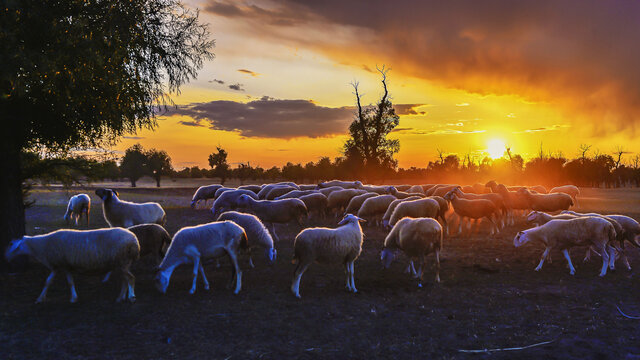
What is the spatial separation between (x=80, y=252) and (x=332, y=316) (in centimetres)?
547

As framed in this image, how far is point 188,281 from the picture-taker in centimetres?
985

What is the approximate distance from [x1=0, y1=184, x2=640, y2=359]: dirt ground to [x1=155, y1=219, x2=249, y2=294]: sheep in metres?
0.44

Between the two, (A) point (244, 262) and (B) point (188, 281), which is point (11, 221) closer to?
(B) point (188, 281)

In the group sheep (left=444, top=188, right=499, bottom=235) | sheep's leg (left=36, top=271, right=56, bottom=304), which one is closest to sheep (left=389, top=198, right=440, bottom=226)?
sheep (left=444, top=188, right=499, bottom=235)

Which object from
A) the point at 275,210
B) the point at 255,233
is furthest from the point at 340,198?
the point at 255,233

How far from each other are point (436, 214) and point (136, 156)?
229 ft

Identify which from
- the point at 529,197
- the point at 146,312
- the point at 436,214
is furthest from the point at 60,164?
the point at 529,197

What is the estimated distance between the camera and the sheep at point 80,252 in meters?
8.01

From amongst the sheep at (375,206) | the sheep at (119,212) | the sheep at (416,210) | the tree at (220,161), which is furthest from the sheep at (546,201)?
the tree at (220,161)

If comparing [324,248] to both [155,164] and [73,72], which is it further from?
[155,164]

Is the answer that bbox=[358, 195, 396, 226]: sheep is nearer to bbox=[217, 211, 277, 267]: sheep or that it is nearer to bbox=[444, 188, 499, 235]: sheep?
bbox=[444, 188, 499, 235]: sheep

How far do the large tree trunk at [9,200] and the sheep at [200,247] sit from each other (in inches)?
196

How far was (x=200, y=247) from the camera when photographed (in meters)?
8.80

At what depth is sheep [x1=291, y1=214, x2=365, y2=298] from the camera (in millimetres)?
8703
